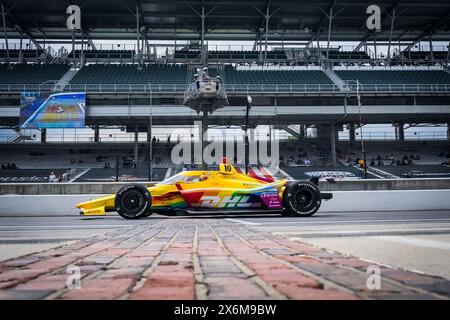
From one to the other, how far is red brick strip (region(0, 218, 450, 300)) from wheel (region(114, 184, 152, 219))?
6.08m

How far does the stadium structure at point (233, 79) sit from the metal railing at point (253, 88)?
4.9 inches

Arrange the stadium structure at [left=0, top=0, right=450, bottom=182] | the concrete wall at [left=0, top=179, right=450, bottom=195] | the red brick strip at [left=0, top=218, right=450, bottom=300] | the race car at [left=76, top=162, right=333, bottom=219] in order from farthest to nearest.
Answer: the stadium structure at [left=0, top=0, right=450, bottom=182]
the concrete wall at [left=0, top=179, right=450, bottom=195]
the race car at [left=76, top=162, right=333, bottom=219]
the red brick strip at [left=0, top=218, right=450, bottom=300]

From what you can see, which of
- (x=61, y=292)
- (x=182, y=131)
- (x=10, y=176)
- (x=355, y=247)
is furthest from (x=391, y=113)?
(x=61, y=292)

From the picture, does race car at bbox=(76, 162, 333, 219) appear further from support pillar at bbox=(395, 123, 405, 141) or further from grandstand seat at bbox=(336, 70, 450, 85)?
support pillar at bbox=(395, 123, 405, 141)

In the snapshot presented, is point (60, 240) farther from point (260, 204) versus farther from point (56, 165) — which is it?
point (56, 165)

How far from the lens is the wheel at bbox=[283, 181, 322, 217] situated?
8852 mm

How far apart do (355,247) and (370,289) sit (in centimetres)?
188

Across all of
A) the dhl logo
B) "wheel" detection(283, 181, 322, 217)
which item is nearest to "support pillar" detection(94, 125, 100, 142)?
the dhl logo

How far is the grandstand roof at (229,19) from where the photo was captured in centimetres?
3547

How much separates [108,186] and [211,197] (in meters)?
5.48

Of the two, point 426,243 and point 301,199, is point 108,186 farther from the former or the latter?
point 426,243

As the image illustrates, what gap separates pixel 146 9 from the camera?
120 feet

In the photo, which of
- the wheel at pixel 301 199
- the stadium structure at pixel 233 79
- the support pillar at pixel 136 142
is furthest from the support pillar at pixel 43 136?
the wheel at pixel 301 199

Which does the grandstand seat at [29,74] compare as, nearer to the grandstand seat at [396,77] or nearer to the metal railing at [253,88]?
the metal railing at [253,88]
